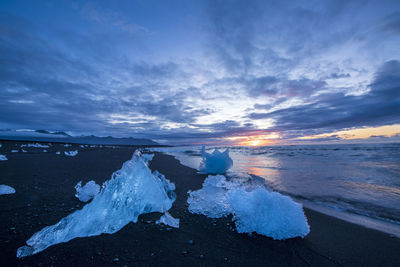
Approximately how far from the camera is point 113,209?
2.11 m

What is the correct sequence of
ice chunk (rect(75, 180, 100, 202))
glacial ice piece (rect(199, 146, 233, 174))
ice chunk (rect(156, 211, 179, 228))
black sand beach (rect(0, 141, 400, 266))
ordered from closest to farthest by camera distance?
black sand beach (rect(0, 141, 400, 266)), ice chunk (rect(156, 211, 179, 228)), ice chunk (rect(75, 180, 100, 202)), glacial ice piece (rect(199, 146, 233, 174))

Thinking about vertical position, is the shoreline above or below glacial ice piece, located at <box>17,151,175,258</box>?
below

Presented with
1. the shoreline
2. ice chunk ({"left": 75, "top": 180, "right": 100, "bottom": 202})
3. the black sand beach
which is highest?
ice chunk ({"left": 75, "top": 180, "right": 100, "bottom": 202})

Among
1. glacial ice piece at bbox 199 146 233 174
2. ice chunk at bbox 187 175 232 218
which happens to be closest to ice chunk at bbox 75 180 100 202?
ice chunk at bbox 187 175 232 218

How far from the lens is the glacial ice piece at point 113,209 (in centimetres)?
174

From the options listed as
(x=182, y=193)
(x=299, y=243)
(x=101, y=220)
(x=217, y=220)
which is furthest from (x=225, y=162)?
(x=101, y=220)

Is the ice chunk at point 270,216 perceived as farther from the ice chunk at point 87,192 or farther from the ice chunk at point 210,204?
the ice chunk at point 87,192

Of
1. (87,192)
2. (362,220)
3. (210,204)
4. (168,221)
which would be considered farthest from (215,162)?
(168,221)

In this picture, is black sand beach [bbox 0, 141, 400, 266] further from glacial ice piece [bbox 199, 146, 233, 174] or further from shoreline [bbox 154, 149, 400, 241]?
glacial ice piece [bbox 199, 146, 233, 174]

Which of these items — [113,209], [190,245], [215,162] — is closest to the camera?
[190,245]

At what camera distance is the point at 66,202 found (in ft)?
10.1

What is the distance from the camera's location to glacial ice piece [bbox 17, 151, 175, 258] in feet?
5.71

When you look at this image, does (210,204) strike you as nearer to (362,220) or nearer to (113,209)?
(113,209)

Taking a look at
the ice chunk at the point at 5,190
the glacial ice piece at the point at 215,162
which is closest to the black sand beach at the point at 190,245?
the ice chunk at the point at 5,190
